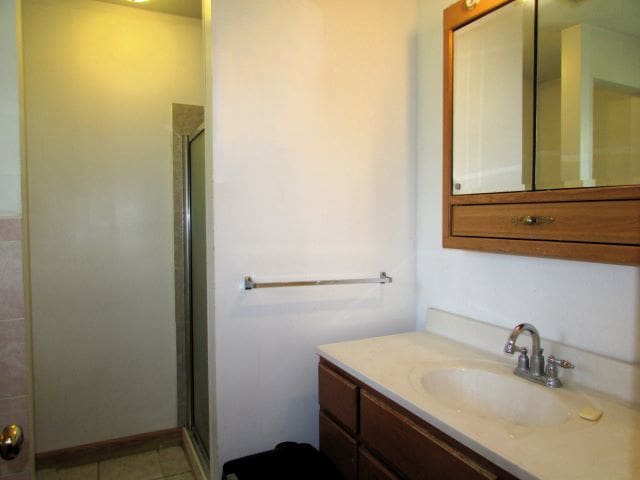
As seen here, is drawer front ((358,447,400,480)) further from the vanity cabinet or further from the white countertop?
the white countertop

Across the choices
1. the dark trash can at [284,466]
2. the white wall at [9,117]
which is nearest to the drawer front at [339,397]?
the dark trash can at [284,466]

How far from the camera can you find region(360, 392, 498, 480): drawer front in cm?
99

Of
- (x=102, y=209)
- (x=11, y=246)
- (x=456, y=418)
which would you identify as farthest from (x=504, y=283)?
(x=102, y=209)

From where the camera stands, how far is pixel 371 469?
4.27 feet

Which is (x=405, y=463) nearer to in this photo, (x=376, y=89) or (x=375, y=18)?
(x=376, y=89)

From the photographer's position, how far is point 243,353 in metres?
1.63

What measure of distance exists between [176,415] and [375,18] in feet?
7.57

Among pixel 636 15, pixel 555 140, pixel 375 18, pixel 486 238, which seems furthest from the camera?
pixel 375 18

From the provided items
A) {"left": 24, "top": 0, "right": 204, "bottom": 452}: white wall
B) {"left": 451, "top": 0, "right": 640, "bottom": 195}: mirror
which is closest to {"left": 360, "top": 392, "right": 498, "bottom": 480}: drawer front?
{"left": 451, "top": 0, "right": 640, "bottom": 195}: mirror

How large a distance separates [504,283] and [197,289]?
1.50 metres

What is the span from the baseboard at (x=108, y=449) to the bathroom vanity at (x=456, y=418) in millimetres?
1266

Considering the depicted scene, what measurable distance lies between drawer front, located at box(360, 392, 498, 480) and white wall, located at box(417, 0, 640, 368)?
1.78 ft

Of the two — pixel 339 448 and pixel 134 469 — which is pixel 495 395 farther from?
pixel 134 469

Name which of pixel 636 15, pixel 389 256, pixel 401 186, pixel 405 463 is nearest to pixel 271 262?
pixel 389 256
